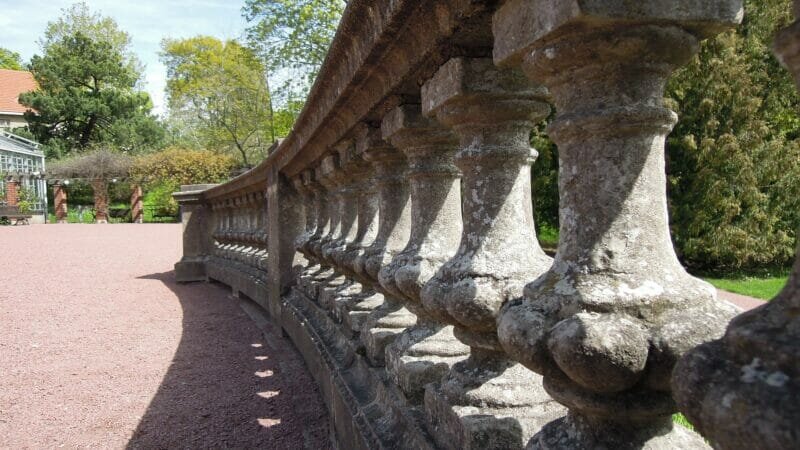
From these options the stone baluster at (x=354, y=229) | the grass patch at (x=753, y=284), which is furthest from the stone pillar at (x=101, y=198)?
the stone baluster at (x=354, y=229)

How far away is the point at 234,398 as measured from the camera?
4.18 metres

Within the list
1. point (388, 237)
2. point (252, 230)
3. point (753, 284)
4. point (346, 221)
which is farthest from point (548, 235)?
point (388, 237)

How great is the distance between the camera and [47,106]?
4009 cm

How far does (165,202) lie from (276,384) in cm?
3525

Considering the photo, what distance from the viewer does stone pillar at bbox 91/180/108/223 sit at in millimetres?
A: 36781

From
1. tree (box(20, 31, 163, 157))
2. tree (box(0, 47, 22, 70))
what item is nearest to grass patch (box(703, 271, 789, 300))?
tree (box(20, 31, 163, 157))

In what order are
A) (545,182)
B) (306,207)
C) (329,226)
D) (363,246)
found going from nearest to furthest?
(363,246)
(329,226)
(306,207)
(545,182)

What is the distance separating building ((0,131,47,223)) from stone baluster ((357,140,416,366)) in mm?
38417

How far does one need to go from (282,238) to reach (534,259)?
4.08 metres

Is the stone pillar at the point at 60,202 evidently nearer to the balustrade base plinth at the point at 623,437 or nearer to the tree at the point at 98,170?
the tree at the point at 98,170

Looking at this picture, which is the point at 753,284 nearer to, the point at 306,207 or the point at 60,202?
the point at 306,207

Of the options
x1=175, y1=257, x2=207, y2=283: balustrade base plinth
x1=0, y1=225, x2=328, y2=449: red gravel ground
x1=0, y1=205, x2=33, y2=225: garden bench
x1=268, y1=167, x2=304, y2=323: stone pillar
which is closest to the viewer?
x1=0, y1=225, x2=328, y2=449: red gravel ground

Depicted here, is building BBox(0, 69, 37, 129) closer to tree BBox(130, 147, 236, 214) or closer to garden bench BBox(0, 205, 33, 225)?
tree BBox(130, 147, 236, 214)

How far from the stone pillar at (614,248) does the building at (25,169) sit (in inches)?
1576
